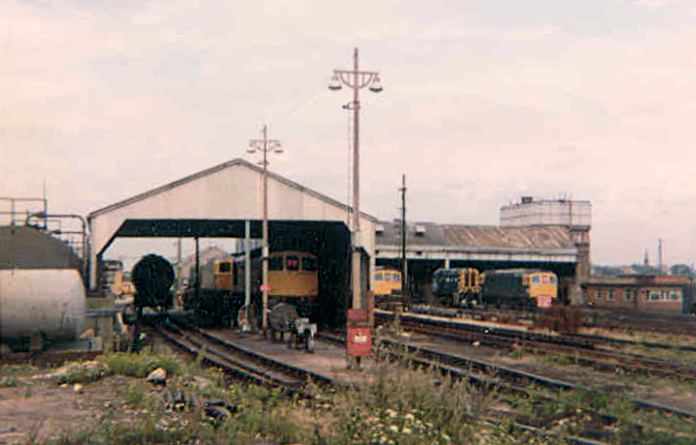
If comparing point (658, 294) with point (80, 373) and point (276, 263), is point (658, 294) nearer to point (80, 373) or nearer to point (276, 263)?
point (276, 263)

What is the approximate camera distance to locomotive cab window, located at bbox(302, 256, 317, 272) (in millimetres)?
33094

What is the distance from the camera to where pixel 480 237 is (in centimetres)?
7038

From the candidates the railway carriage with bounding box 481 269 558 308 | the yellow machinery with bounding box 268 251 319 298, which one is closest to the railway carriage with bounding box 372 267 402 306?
the railway carriage with bounding box 481 269 558 308

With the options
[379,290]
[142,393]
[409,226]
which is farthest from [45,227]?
[409,226]

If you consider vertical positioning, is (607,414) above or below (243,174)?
below

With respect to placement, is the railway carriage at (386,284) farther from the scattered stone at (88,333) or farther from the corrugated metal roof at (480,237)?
the scattered stone at (88,333)

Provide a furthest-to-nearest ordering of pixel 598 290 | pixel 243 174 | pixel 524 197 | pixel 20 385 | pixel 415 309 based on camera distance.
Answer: pixel 524 197, pixel 598 290, pixel 415 309, pixel 243 174, pixel 20 385

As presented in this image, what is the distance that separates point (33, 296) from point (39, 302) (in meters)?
0.20

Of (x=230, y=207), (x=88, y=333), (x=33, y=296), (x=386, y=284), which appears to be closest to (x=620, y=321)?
(x=230, y=207)

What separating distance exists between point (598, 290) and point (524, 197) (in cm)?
4273

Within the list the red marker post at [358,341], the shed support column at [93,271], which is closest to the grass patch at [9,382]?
the red marker post at [358,341]

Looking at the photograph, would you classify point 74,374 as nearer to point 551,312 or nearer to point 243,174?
point 243,174

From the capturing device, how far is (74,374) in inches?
620

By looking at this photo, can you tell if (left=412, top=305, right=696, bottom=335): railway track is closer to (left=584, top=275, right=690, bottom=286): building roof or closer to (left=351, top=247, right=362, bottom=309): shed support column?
(left=584, top=275, right=690, bottom=286): building roof
